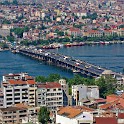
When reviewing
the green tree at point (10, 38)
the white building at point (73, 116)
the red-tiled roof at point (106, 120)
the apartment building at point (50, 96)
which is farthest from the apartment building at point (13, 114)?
the green tree at point (10, 38)

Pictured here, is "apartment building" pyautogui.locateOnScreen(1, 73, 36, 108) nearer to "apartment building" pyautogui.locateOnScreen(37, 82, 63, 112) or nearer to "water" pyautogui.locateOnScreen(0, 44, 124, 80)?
"apartment building" pyautogui.locateOnScreen(37, 82, 63, 112)

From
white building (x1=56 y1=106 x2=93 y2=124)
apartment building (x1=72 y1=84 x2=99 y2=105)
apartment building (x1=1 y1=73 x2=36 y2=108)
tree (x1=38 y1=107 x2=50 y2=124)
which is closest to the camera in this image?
white building (x1=56 y1=106 x2=93 y2=124)

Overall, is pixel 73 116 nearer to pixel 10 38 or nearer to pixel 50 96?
pixel 50 96

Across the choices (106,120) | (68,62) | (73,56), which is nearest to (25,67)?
(68,62)

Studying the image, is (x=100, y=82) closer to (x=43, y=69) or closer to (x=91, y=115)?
(x=91, y=115)

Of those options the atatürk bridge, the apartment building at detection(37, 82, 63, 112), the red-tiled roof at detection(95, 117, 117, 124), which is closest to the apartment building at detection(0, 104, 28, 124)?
the apartment building at detection(37, 82, 63, 112)

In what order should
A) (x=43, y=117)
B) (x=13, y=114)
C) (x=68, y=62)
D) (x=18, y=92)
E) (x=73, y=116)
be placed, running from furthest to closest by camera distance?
(x=68, y=62) → (x=18, y=92) → (x=13, y=114) → (x=43, y=117) → (x=73, y=116)
